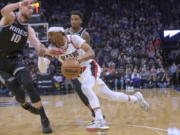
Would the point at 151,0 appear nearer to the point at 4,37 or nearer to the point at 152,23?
the point at 152,23

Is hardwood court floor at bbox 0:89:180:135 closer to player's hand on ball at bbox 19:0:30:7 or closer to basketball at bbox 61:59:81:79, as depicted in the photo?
basketball at bbox 61:59:81:79

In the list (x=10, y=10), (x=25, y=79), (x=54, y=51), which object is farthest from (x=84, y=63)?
(x=10, y=10)

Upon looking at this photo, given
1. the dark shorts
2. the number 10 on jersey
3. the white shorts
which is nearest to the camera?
the white shorts

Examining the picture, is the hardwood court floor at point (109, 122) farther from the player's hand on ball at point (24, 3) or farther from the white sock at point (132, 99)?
the player's hand on ball at point (24, 3)

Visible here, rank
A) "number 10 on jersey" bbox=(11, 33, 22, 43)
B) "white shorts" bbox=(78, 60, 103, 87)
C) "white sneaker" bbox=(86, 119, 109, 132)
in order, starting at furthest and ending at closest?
"number 10 on jersey" bbox=(11, 33, 22, 43)
"white shorts" bbox=(78, 60, 103, 87)
"white sneaker" bbox=(86, 119, 109, 132)

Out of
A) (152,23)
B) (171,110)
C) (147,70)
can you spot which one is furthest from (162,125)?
(152,23)

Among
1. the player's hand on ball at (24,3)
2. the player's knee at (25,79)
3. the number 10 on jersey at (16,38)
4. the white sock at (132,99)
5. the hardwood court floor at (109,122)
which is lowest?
the hardwood court floor at (109,122)

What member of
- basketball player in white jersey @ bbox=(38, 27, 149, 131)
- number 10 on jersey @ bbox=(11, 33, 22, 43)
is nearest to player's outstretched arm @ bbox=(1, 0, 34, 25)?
number 10 on jersey @ bbox=(11, 33, 22, 43)

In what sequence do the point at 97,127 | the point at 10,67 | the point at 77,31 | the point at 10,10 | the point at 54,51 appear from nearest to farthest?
the point at 97,127 → the point at 10,10 → the point at 54,51 → the point at 10,67 → the point at 77,31

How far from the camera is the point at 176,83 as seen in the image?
59.3ft

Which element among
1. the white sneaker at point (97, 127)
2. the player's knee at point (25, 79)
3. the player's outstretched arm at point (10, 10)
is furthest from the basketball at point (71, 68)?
the player's outstretched arm at point (10, 10)

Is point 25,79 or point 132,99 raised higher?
point 25,79

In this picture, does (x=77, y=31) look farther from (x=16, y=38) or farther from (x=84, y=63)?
(x=16, y=38)

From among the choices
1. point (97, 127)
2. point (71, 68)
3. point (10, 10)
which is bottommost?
point (97, 127)
